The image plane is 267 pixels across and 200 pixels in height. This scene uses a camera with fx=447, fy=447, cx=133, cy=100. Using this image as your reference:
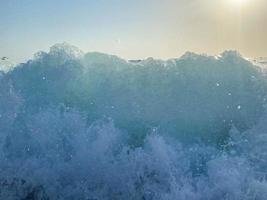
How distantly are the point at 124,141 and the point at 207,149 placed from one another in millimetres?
1742

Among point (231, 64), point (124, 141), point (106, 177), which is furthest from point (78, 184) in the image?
point (231, 64)

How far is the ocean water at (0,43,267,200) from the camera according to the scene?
27.2 ft

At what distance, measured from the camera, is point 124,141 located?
939 cm

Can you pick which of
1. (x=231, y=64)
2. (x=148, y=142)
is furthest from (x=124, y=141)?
(x=231, y=64)

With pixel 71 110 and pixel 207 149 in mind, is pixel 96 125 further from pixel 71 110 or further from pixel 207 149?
pixel 207 149

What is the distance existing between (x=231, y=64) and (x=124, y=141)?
11.9 ft

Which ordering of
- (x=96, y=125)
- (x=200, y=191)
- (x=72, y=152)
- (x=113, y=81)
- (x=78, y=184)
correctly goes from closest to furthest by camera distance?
(x=200, y=191)
(x=78, y=184)
(x=72, y=152)
(x=96, y=125)
(x=113, y=81)

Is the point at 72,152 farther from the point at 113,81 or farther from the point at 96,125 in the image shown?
the point at 113,81

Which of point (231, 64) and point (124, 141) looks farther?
point (231, 64)

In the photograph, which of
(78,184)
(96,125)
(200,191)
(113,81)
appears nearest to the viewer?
(200,191)

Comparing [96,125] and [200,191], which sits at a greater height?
[96,125]

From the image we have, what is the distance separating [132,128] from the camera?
9883 mm

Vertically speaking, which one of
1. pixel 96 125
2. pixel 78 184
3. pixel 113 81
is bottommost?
pixel 78 184

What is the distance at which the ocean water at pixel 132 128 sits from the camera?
8.30 metres
